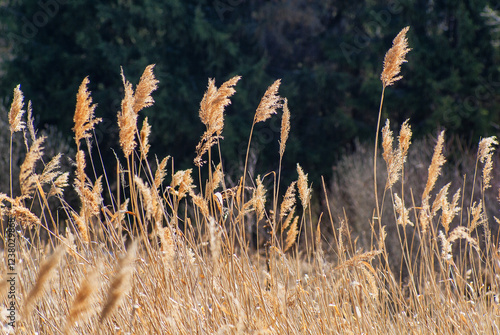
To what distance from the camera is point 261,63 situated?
12008 mm

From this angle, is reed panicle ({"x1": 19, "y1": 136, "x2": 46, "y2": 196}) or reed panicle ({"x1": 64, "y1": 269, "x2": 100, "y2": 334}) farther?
reed panicle ({"x1": 19, "y1": 136, "x2": 46, "y2": 196})

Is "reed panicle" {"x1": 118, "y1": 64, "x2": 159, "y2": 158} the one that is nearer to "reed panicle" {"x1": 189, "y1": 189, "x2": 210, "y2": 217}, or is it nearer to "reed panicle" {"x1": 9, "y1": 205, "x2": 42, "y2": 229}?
"reed panicle" {"x1": 189, "y1": 189, "x2": 210, "y2": 217}

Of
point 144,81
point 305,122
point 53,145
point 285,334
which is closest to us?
point 285,334

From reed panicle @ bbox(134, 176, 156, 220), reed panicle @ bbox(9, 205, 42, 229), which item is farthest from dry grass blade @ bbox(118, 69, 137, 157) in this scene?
reed panicle @ bbox(9, 205, 42, 229)

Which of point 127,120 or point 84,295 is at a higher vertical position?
point 127,120

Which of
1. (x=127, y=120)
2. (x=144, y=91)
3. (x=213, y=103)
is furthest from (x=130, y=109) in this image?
(x=213, y=103)

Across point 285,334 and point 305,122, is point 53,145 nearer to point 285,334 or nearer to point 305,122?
point 305,122

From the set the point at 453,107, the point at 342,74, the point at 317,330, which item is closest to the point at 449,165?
the point at 453,107

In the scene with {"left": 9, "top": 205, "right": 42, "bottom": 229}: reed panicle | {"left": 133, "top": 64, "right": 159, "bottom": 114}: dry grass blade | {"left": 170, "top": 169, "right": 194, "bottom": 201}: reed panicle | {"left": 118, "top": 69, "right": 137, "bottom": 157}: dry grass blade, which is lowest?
{"left": 9, "top": 205, "right": 42, "bottom": 229}: reed panicle

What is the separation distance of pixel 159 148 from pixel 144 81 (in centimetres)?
1077

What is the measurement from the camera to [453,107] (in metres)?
11.3

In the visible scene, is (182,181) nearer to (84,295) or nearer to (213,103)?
(213,103)

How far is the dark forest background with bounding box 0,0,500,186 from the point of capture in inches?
464

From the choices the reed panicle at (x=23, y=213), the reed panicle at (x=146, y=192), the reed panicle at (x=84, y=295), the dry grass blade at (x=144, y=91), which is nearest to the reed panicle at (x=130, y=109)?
the dry grass blade at (x=144, y=91)
